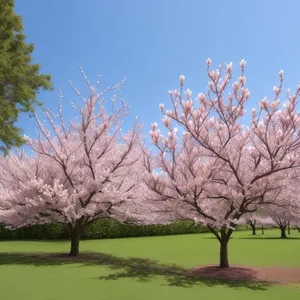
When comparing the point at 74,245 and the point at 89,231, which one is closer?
the point at 74,245

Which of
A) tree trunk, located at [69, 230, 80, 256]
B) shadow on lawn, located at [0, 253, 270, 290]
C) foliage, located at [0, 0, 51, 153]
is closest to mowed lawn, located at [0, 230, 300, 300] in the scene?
shadow on lawn, located at [0, 253, 270, 290]

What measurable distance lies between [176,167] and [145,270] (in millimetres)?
3543

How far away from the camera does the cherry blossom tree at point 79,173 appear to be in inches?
540

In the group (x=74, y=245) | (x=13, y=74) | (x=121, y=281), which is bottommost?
(x=121, y=281)

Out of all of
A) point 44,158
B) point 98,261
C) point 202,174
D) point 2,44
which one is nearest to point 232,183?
point 202,174

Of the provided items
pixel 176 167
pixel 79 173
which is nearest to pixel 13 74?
pixel 79 173

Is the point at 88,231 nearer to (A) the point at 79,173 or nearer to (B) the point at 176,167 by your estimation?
(A) the point at 79,173

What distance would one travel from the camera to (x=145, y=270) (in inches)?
449

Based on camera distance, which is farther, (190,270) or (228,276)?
(190,270)

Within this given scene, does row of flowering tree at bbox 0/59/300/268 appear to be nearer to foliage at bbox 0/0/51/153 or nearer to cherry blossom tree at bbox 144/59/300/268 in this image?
cherry blossom tree at bbox 144/59/300/268

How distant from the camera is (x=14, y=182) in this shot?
16.3m

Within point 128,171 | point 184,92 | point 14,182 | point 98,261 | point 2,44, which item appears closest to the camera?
point 184,92

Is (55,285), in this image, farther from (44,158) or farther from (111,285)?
(44,158)

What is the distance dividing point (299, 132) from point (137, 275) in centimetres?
625
